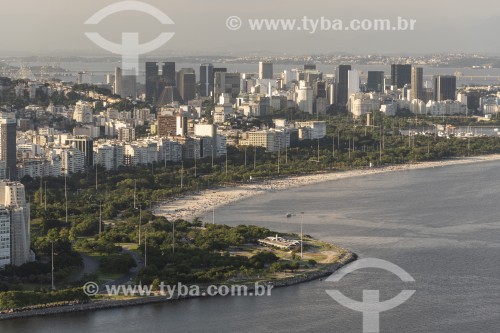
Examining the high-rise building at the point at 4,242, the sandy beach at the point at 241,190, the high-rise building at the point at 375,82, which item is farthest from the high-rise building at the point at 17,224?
the high-rise building at the point at 375,82

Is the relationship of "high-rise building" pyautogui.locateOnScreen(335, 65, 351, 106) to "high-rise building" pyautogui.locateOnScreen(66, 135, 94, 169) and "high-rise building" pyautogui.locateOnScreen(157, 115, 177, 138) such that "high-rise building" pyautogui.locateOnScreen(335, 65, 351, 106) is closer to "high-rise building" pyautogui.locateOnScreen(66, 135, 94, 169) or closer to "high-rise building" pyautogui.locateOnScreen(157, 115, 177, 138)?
"high-rise building" pyautogui.locateOnScreen(157, 115, 177, 138)

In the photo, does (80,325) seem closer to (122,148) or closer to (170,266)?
(170,266)

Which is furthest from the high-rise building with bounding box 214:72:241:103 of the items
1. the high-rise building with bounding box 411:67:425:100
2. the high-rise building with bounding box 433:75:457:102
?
the high-rise building with bounding box 433:75:457:102

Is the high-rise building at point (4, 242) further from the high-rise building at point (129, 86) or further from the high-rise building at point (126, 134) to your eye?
the high-rise building at point (129, 86)

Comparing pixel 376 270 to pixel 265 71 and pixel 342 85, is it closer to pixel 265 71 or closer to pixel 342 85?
pixel 342 85

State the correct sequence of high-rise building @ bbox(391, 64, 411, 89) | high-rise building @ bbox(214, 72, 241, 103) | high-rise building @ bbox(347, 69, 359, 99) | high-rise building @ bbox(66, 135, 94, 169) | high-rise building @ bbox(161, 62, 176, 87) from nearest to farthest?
1. high-rise building @ bbox(66, 135, 94, 169)
2. high-rise building @ bbox(161, 62, 176, 87)
3. high-rise building @ bbox(214, 72, 241, 103)
4. high-rise building @ bbox(347, 69, 359, 99)
5. high-rise building @ bbox(391, 64, 411, 89)

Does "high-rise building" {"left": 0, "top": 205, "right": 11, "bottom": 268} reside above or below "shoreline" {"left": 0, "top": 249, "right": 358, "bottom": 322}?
above

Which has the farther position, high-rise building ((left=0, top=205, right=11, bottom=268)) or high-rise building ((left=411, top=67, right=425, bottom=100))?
high-rise building ((left=411, top=67, right=425, bottom=100))

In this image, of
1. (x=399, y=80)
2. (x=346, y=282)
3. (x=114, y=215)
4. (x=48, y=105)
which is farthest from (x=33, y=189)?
(x=399, y=80)
